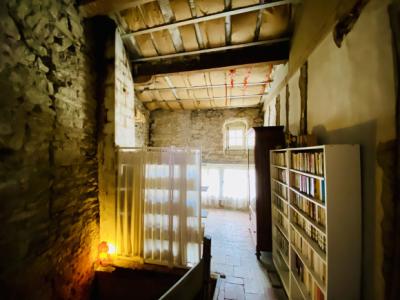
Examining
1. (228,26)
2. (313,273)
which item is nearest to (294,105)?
(228,26)

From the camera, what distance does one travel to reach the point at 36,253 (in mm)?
1770

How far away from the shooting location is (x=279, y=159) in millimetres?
2635

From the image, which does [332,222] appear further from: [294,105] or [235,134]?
[235,134]

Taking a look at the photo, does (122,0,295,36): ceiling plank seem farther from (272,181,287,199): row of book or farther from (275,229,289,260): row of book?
(275,229,289,260): row of book

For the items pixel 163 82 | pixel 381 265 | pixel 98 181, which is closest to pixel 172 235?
pixel 98 181

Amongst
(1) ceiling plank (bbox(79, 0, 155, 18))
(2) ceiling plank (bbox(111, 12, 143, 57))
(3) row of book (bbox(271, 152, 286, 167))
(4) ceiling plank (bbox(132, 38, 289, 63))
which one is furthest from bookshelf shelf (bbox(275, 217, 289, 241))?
(2) ceiling plank (bbox(111, 12, 143, 57))

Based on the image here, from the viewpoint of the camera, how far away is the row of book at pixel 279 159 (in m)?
2.44

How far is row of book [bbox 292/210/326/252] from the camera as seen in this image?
152 centimetres

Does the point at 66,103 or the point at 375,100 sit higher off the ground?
the point at 66,103

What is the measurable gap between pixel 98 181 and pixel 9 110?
58.7 inches

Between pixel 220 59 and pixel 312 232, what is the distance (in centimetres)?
292

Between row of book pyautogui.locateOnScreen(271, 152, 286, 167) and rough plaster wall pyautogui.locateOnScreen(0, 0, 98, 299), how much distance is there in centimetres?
293

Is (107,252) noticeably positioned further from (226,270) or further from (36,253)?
(226,270)

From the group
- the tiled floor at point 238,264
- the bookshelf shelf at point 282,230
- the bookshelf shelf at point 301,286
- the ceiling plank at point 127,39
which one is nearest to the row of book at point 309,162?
the bookshelf shelf at point 282,230
